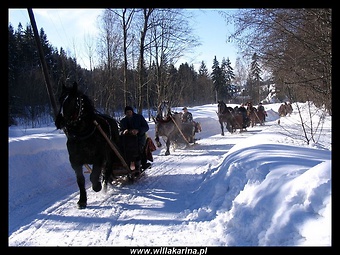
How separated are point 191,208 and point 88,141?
239 cm

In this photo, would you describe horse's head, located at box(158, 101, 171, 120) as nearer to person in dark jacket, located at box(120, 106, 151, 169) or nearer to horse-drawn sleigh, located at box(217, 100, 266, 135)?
horse-drawn sleigh, located at box(217, 100, 266, 135)

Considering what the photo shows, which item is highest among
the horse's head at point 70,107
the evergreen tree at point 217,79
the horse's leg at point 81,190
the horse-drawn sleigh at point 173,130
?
the evergreen tree at point 217,79

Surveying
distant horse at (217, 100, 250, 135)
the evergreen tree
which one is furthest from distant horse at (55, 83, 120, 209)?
the evergreen tree

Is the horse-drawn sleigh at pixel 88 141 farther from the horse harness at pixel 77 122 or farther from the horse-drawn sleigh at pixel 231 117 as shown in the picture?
the horse-drawn sleigh at pixel 231 117

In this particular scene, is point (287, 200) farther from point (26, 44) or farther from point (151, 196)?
point (26, 44)

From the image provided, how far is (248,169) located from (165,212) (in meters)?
1.78

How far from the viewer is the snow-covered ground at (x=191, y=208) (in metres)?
3.09

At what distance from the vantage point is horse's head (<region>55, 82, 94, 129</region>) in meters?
4.84

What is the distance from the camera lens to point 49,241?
3998mm

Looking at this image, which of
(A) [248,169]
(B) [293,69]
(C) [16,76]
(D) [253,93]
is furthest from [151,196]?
(D) [253,93]

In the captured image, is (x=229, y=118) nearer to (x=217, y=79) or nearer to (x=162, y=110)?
(x=162, y=110)

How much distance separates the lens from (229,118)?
716 inches
